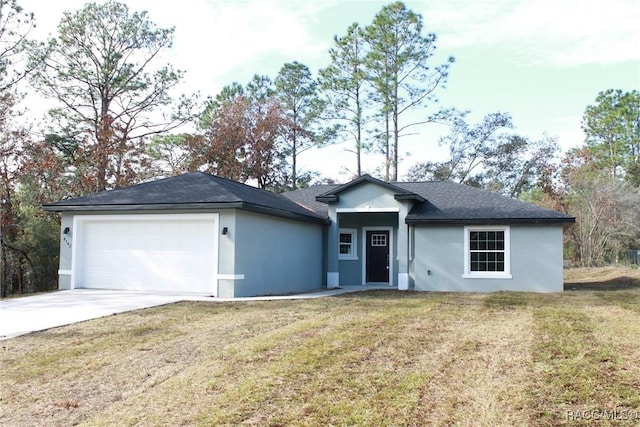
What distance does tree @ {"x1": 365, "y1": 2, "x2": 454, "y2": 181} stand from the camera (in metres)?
30.4

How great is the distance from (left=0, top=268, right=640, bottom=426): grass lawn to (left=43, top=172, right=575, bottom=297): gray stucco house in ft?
14.4

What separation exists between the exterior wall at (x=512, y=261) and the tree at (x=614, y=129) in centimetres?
2631

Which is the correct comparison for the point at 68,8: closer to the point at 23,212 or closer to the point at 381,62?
the point at 23,212

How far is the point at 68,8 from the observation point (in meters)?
28.1

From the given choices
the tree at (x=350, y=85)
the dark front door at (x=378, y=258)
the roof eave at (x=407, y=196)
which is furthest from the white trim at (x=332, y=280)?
the tree at (x=350, y=85)

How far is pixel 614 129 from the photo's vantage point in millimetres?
40000

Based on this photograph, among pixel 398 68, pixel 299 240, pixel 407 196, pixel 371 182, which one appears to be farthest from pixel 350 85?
pixel 299 240

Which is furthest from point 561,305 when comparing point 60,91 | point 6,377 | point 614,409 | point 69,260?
point 60,91

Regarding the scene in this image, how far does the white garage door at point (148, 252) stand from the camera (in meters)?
13.5

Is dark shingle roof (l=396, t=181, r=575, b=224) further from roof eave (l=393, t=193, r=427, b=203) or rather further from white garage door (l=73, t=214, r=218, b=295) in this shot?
white garage door (l=73, t=214, r=218, b=295)

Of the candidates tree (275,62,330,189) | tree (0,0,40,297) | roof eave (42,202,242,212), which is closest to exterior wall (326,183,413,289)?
roof eave (42,202,242,212)

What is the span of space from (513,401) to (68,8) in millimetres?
30262

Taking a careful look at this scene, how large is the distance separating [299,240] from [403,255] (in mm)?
3180

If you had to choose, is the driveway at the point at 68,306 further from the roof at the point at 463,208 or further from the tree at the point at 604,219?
the tree at the point at 604,219
